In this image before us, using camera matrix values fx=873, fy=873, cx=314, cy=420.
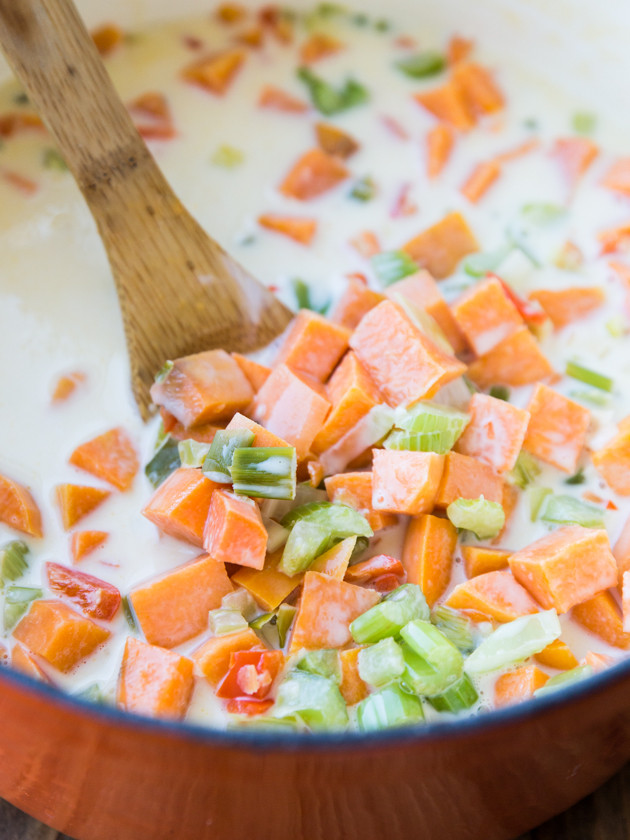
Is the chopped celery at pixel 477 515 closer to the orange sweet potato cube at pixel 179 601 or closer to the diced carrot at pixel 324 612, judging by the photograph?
the diced carrot at pixel 324 612

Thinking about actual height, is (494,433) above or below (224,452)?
below

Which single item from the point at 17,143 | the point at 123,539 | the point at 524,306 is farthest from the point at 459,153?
the point at 123,539

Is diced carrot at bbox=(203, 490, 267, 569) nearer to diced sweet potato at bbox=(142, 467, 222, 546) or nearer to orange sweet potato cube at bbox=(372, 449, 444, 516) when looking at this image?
diced sweet potato at bbox=(142, 467, 222, 546)

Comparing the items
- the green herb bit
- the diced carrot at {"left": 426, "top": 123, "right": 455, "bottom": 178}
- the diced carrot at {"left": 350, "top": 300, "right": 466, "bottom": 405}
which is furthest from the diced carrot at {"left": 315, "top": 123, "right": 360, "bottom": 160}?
the green herb bit

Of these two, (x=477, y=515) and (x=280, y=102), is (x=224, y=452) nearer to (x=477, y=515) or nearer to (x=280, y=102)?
(x=477, y=515)

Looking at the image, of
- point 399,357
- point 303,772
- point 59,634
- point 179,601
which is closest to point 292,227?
point 399,357

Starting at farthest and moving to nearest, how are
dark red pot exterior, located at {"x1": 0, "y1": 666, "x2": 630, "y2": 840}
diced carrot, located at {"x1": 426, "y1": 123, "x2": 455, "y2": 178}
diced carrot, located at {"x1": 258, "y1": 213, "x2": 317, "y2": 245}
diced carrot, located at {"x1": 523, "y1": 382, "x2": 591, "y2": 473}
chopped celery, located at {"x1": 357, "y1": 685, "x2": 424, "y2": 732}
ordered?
diced carrot, located at {"x1": 426, "y1": 123, "x2": 455, "y2": 178} < diced carrot, located at {"x1": 258, "y1": 213, "x2": 317, "y2": 245} < diced carrot, located at {"x1": 523, "y1": 382, "x2": 591, "y2": 473} < chopped celery, located at {"x1": 357, "y1": 685, "x2": 424, "y2": 732} < dark red pot exterior, located at {"x1": 0, "y1": 666, "x2": 630, "y2": 840}
